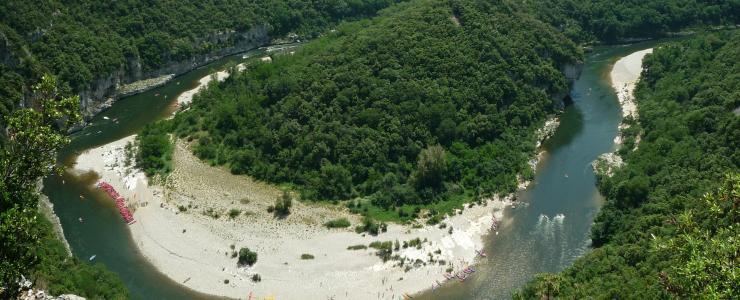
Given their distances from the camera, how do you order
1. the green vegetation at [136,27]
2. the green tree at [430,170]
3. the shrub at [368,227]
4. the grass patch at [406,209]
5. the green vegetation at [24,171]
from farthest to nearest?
the green vegetation at [136,27]
the green tree at [430,170]
the grass patch at [406,209]
the shrub at [368,227]
the green vegetation at [24,171]

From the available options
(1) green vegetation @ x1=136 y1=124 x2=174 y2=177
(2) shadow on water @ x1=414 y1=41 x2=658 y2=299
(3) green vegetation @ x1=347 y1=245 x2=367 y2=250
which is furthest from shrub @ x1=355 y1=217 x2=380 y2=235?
(1) green vegetation @ x1=136 y1=124 x2=174 y2=177

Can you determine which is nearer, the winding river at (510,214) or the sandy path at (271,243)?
the sandy path at (271,243)

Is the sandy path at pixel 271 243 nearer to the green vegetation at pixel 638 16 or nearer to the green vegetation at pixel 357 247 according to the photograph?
the green vegetation at pixel 357 247

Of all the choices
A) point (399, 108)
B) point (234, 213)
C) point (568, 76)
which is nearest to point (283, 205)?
point (234, 213)

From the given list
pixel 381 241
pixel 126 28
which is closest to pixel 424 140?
pixel 381 241

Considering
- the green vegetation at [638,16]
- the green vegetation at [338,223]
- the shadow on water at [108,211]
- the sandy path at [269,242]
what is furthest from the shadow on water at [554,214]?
the green vegetation at [638,16]

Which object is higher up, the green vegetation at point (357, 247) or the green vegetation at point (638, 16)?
the green vegetation at point (638, 16)

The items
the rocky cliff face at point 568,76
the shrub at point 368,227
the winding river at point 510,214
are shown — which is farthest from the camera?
the rocky cliff face at point 568,76

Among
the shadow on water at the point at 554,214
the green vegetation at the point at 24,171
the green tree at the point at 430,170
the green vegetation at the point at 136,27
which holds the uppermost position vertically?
the green vegetation at the point at 24,171
